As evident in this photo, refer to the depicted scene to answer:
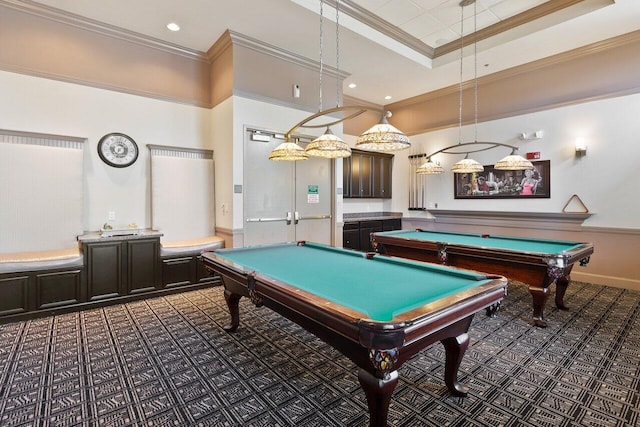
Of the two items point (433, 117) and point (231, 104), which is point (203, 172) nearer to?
point (231, 104)

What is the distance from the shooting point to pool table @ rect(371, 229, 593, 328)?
314 cm

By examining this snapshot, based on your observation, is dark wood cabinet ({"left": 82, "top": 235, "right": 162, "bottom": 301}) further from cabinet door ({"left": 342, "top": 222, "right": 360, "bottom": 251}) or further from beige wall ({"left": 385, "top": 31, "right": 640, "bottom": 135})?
beige wall ({"left": 385, "top": 31, "right": 640, "bottom": 135})

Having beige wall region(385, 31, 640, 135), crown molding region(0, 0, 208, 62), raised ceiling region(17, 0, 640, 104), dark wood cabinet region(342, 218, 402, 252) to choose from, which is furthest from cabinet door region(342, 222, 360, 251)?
crown molding region(0, 0, 208, 62)

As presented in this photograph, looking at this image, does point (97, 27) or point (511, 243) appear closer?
point (511, 243)

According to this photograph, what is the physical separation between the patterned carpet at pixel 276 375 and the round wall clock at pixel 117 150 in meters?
2.12

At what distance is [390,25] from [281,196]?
3154 mm

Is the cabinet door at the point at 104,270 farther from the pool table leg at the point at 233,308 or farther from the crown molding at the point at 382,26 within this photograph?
the crown molding at the point at 382,26

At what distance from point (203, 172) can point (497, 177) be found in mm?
5418

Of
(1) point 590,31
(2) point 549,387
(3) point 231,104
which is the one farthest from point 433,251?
(1) point 590,31

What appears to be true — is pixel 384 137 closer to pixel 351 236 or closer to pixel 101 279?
pixel 101 279

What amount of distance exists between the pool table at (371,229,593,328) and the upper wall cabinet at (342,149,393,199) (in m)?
2.65

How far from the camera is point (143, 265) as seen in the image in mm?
4234

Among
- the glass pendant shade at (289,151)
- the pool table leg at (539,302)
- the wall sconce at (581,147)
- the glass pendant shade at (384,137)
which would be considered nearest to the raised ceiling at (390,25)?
the wall sconce at (581,147)

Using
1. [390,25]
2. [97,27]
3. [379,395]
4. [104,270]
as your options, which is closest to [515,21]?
[390,25]
